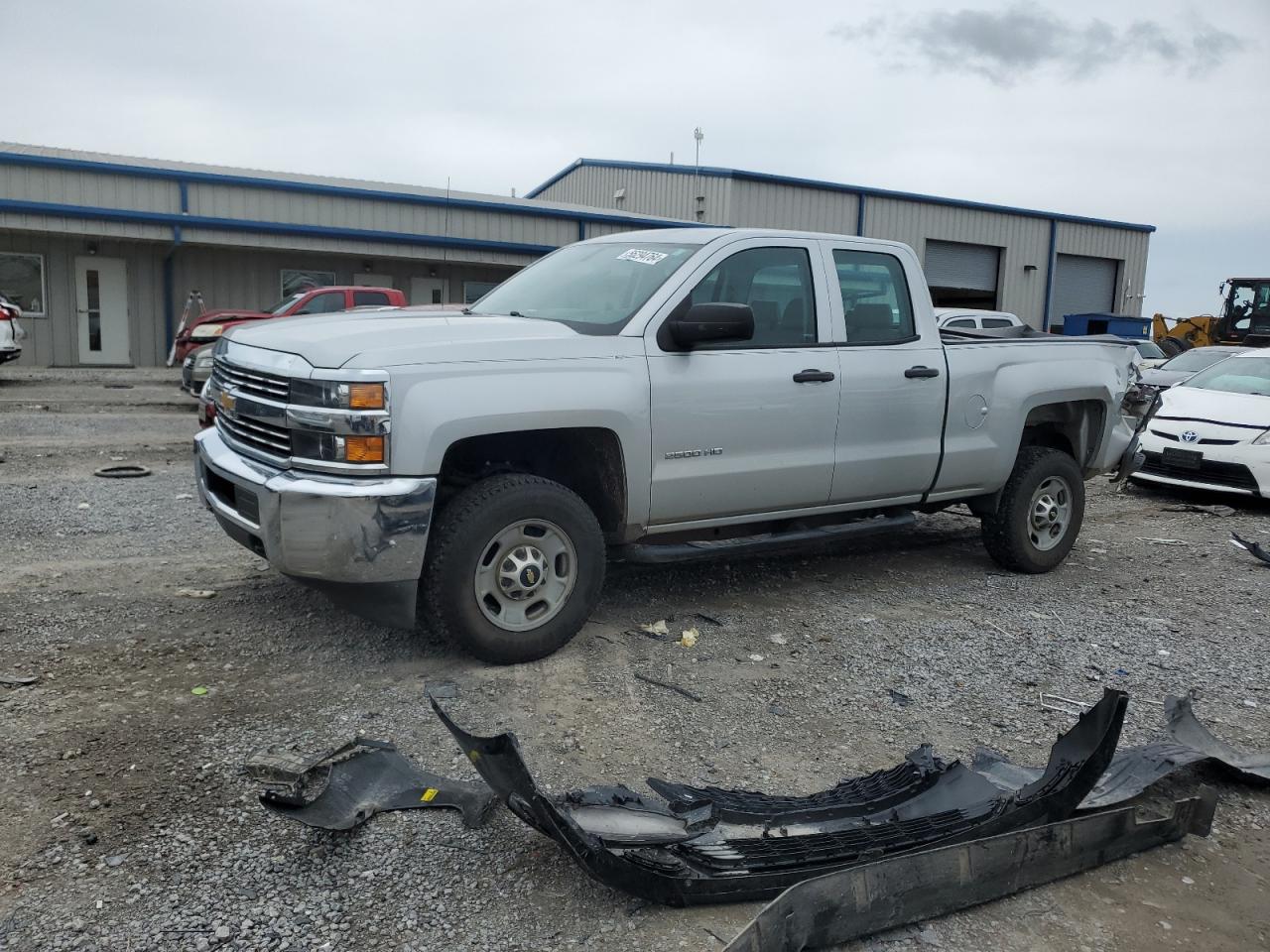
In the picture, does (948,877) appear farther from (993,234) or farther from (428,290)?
(993,234)

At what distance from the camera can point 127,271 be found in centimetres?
2198

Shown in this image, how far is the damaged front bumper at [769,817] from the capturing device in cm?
292

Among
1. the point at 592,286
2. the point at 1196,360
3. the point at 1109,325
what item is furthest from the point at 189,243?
the point at 1109,325

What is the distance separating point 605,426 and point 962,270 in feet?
97.5

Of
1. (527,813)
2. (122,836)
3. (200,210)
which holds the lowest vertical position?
(122,836)

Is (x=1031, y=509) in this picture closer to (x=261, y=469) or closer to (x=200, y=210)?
→ (x=261, y=469)

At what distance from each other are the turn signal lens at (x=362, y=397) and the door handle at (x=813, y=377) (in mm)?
2217

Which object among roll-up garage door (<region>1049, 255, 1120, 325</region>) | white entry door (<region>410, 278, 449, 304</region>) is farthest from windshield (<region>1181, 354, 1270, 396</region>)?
roll-up garage door (<region>1049, 255, 1120, 325</region>)

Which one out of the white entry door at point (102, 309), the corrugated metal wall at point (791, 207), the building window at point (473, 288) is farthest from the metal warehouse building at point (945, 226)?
the white entry door at point (102, 309)

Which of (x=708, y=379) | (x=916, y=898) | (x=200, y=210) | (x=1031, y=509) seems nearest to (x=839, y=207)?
(x=200, y=210)

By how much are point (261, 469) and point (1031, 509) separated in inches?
185

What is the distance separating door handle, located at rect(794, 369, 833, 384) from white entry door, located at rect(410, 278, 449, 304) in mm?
19745

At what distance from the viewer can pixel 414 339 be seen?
4418 millimetres

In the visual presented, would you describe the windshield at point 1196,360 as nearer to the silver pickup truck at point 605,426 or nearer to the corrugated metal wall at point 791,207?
the silver pickup truck at point 605,426
